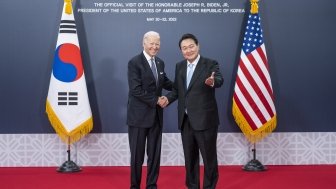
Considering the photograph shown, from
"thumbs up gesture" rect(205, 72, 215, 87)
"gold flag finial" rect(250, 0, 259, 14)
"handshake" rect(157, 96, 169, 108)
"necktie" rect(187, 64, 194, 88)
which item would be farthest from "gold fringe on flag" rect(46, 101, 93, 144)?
"gold flag finial" rect(250, 0, 259, 14)

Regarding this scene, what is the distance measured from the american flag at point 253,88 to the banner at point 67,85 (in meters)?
1.87

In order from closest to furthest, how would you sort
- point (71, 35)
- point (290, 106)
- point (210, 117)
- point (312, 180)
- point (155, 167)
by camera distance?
point (210, 117), point (155, 167), point (312, 180), point (71, 35), point (290, 106)

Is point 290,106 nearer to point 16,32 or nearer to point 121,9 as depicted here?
point 121,9

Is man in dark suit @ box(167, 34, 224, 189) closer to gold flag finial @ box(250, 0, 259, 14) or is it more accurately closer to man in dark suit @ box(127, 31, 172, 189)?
man in dark suit @ box(127, 31, 172, 189)

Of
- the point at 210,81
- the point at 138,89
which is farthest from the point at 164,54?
the point at 210,81

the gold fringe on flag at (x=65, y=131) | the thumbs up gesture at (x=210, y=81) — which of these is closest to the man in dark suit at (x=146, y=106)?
the thumbs up gesture at (x=210, y=81)

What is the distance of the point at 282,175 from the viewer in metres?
5.08

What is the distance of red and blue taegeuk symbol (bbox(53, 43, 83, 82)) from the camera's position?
208 inches

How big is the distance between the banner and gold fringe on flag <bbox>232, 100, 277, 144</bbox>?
1.83 meters

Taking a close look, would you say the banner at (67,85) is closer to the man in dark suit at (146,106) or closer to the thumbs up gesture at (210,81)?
the man in dark suit at (146,106)

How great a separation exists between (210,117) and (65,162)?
89.8 inches

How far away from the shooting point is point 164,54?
566cm

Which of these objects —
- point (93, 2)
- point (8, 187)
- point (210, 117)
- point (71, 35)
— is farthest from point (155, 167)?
point (93, 2)

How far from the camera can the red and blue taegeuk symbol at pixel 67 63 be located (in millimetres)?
5289
